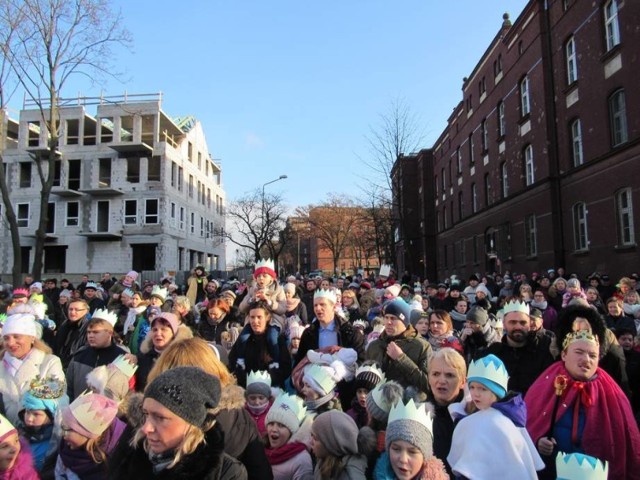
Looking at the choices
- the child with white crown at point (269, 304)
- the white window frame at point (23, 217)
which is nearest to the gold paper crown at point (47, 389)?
the child with white crown at point (269, 304)

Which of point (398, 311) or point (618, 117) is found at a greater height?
point (618, 117)

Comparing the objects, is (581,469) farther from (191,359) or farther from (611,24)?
(611,24)

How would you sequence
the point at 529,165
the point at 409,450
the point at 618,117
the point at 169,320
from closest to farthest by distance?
the point at 409,450 → the point at 169,320 → the point at 618,117 → the point at 529,165

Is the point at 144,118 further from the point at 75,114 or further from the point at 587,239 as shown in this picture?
the point at 587,239

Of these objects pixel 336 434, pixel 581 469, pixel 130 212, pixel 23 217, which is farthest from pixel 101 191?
pixel 581 469

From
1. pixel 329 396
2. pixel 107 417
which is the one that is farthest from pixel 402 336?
pixel 107 417

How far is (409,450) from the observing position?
288cm

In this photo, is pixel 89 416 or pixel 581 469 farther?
pixel 89 416

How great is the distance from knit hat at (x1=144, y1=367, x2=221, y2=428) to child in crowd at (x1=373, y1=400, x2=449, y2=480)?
4.00ft

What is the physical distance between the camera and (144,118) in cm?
4012

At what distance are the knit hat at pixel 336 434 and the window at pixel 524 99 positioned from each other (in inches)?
997

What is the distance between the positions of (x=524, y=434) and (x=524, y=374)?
1928 mm

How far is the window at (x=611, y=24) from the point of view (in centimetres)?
1722

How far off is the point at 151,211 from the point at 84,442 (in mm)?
37439
